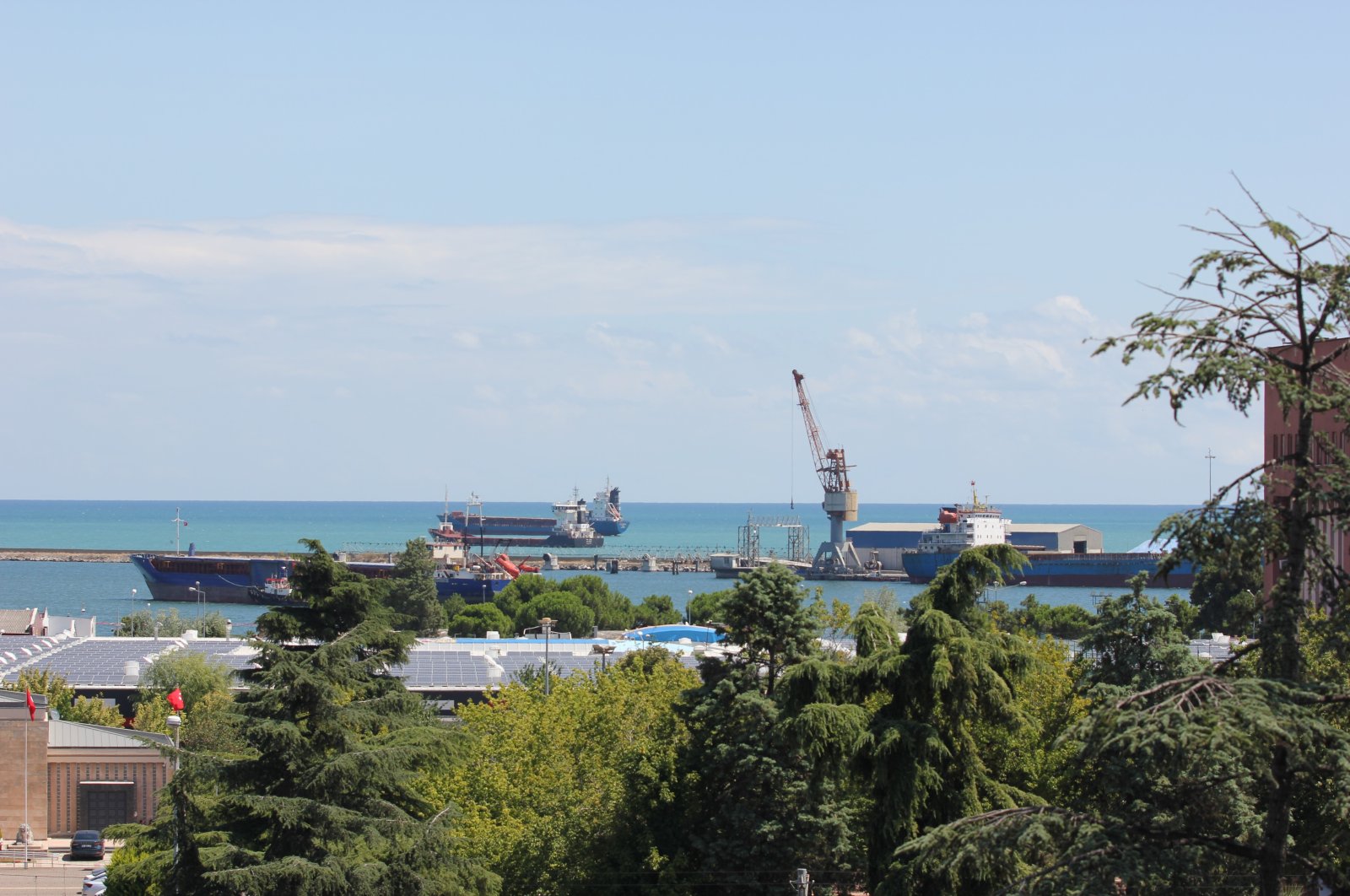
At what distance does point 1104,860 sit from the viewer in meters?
6.83

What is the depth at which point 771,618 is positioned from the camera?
1959cm

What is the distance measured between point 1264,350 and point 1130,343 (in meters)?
0.59

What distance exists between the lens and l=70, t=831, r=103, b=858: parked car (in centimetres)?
2847

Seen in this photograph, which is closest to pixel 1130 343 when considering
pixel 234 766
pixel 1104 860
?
pixel 1104 860

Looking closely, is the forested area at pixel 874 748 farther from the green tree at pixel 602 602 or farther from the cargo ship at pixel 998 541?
the cargo ship at pixel 998 541

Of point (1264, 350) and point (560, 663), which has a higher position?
point (1264, 350)

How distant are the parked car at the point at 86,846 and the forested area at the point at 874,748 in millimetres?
2860

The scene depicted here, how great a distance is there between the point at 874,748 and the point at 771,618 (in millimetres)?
4982

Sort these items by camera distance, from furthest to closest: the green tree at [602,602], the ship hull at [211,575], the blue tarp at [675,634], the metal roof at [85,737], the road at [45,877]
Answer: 1. the ship hull at [211,575]
2. the green tree at [602,602]
3. the blue tarp at [675,634]
4. the metal roof at [85,737]
5. the road at [45,877]

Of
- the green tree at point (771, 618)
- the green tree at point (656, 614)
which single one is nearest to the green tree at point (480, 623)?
the green tree at point (656, 614)

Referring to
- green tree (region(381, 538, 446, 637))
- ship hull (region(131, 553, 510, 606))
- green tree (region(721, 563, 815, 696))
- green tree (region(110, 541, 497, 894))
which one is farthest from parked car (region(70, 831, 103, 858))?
ship hull (region(131, 553, 510, 606))

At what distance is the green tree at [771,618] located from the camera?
19641 mm

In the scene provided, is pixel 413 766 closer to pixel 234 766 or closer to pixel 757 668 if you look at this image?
pixel 234 766

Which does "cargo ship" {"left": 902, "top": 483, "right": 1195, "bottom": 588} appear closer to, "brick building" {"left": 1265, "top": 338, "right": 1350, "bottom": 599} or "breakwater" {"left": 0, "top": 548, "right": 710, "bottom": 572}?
"breakwater" {"left": 0, "top": 548, "right": 710, "bottom": 572}
